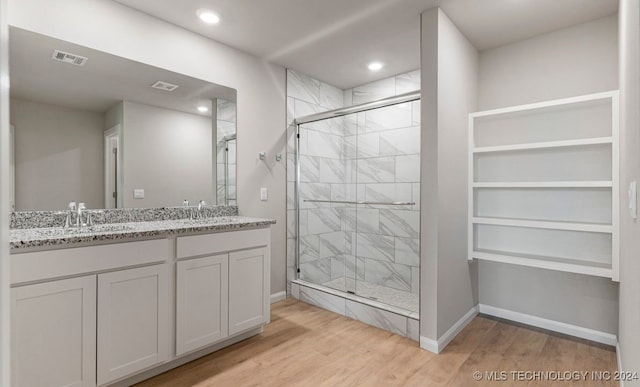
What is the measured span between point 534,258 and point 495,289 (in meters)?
0.55

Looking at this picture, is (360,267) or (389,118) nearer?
(389,118)

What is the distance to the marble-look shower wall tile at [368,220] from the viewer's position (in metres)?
3.86

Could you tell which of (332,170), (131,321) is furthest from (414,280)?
(131,321)

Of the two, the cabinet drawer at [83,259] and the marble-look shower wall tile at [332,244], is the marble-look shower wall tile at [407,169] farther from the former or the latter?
the cabinet drawer at [83,259]

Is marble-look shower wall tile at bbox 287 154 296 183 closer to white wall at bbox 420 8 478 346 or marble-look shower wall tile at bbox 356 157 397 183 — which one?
marble-look shower wall tile at bbox 356 157 397 183

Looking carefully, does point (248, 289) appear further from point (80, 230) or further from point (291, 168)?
point (291, 168)

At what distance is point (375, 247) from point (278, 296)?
127 cm

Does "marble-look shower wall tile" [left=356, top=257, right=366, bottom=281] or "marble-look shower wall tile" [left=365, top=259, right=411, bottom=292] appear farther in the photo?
"marble-look shower wall tile" [left=356, top=257, right=366, bottom=281]

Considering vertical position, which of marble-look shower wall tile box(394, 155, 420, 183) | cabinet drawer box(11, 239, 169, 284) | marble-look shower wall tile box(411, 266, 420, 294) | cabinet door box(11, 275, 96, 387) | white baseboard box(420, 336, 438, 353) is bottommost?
white baseboard box(420, 336, 438, 353)

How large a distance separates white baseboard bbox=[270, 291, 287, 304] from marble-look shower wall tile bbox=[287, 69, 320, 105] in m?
2.16

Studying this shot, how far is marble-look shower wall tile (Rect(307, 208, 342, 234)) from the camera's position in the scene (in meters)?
3.78

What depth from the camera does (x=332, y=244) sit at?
158 inches

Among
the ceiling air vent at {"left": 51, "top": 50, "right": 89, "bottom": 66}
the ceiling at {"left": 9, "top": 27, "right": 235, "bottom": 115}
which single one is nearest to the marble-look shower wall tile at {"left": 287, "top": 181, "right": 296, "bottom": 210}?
the ceiling at {"left": 9, "top": 27, "right": 235, "bottom": 115}

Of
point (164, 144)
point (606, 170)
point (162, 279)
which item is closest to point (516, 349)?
point (606, 170)
